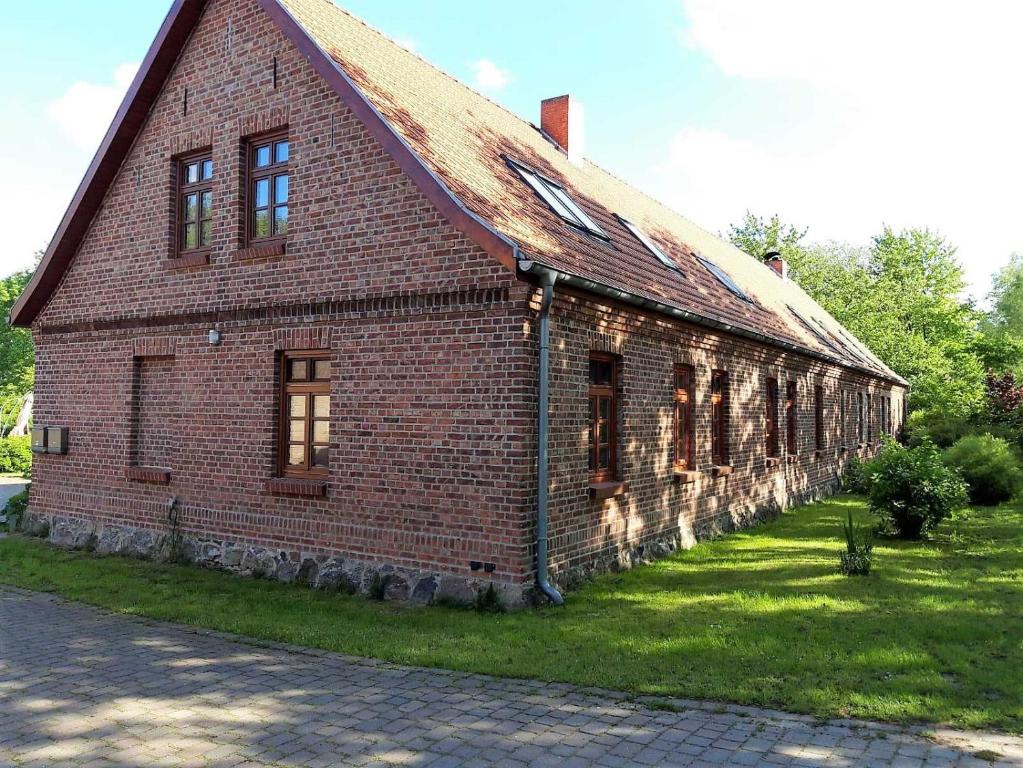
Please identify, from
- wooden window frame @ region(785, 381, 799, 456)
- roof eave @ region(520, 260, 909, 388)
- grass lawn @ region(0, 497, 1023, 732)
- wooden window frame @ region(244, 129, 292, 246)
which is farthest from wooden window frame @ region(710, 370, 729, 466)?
wooden window frame @ region(244, 129, 292, 246)

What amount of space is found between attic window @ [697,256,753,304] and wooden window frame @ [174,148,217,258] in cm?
947

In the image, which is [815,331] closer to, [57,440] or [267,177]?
[267,177]

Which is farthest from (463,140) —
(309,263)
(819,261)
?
(819,261)

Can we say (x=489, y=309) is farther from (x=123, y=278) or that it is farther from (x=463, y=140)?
(x=123, y=278)

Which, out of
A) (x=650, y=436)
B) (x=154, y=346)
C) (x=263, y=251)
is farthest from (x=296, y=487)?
(x=650, y=436)

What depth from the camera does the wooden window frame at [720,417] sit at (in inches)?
506

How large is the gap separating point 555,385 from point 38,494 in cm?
871

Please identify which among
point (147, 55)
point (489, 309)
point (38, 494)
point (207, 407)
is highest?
point (147, 55)

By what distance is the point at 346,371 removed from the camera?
29.9 ft

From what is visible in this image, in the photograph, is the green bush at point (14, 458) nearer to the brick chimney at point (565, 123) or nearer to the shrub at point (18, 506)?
the shrub at point (18, 506)

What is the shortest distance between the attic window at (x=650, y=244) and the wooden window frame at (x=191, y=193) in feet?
21.4

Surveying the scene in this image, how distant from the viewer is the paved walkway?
174 inches

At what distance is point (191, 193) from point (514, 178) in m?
4.44

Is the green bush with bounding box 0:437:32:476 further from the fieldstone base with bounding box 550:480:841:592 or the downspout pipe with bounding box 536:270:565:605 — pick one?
the downspout pipe with bounding box 536:270:565:605
